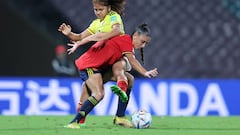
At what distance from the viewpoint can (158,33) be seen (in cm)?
1878

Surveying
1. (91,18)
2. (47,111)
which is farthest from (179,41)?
(47,111)

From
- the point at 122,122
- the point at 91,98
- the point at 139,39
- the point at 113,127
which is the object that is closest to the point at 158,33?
the point at 139,39

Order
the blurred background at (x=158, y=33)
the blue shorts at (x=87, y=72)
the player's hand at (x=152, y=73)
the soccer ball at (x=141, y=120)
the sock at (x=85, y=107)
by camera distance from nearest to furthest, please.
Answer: the player's hand at (x=152, y=73) < the sock at (x=85, y=107) < the soccer ball at (x=141, y=120) < the blue shorts at (x=87, y=72) < the blurred background at (x=158, y=33)

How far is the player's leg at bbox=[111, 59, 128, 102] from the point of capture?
985 centimetres

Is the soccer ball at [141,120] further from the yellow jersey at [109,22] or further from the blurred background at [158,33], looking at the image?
the blurred background at [158,33]

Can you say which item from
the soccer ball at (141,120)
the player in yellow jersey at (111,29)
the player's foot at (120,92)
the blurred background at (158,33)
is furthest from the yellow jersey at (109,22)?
the blurred background at (158,33)

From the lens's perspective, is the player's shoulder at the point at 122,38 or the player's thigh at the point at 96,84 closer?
the player's thigh at the point at 96,84

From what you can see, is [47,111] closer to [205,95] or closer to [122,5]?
[205,95]

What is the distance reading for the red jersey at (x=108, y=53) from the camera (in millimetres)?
10484

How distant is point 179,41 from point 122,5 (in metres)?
8.38

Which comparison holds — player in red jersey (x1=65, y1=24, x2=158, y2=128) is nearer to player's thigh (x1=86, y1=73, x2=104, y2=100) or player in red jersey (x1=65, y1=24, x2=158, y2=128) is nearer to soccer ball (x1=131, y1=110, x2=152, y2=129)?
player's thigh (x1=86, y1=73, x2=104, y2=100)

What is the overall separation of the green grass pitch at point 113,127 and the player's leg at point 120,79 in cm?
42

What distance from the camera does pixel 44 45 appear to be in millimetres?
19094

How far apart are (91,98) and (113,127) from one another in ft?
1.84
